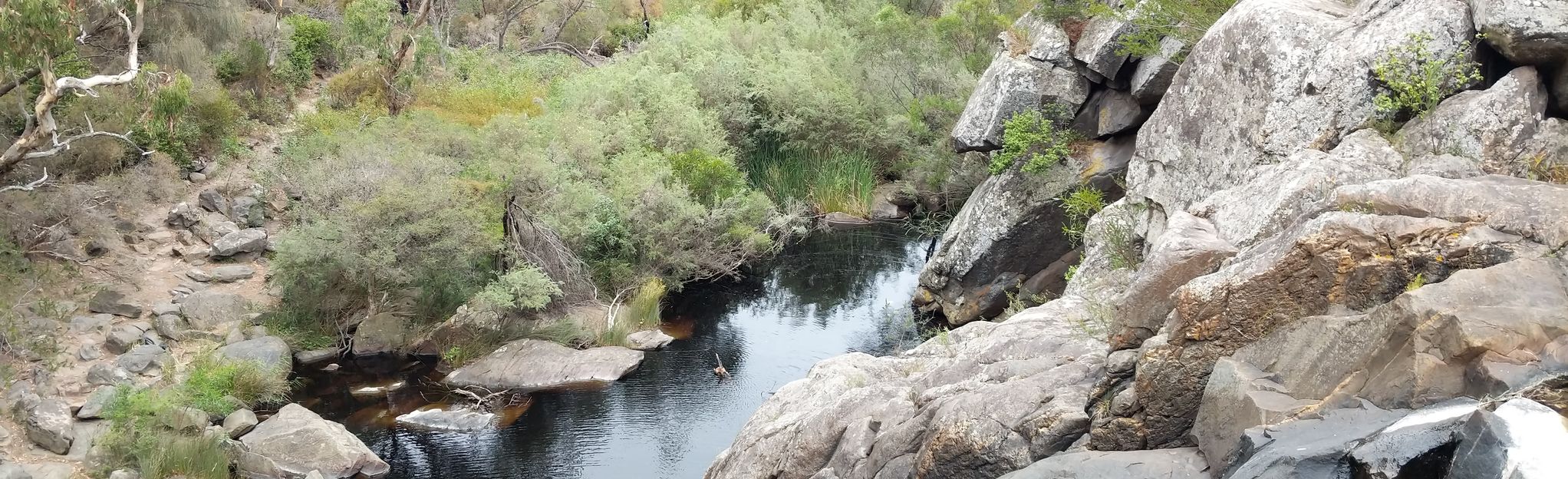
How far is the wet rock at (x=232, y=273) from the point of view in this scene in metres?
19.3

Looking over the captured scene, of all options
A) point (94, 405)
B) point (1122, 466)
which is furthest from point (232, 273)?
point (1122, 466)

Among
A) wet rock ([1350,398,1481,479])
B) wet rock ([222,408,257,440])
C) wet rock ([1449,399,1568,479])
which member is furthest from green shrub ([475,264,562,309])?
wet rock ([1449,399,1568,479])

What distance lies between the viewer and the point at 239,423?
14609 mm

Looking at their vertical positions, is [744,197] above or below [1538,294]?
below

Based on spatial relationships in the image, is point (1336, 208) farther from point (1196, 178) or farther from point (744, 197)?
point (744, 197)

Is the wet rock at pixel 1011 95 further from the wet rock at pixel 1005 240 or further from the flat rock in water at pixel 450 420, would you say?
the flat rock in water at pixel 450 420

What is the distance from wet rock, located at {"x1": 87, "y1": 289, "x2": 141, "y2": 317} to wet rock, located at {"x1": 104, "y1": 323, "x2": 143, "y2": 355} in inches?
23.2

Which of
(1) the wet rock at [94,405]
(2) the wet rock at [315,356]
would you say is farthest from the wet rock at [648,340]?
(1) the wet rock at [94,405]

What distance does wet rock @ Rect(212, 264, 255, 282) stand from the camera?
1928 cm

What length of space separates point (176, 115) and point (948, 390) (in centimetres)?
1910

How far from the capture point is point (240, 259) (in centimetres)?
2009

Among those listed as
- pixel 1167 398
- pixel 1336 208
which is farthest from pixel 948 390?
pixel 1336 208

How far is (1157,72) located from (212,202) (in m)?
17.9

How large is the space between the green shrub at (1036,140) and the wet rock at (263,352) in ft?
40.2
